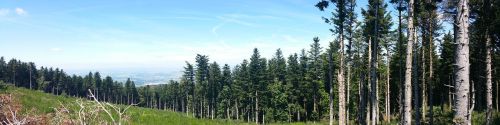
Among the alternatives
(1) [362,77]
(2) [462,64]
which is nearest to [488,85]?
(2) [462,64]

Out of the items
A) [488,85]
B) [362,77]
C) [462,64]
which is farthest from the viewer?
[362,77]

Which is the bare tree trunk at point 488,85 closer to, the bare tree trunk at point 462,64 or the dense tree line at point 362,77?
the dense tree line at point 362,77

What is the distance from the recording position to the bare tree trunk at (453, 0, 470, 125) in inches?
250

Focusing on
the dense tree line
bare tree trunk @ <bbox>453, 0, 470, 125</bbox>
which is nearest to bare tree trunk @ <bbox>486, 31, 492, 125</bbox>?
the dense tree line

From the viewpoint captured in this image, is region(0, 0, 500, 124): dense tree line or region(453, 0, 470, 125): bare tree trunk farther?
region(0, 0, 500, 124): dense tree line

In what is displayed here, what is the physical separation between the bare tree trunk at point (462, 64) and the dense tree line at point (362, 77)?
0.04ft

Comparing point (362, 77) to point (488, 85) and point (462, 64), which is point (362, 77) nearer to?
point (488, 85)

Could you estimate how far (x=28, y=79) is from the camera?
12381 cm

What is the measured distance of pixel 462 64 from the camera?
6.36 metres

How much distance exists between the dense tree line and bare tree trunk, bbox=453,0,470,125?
14 mm

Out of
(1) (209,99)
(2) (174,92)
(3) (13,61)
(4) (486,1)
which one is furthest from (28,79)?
(4) (486,1)

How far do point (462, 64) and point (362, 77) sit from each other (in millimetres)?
35041

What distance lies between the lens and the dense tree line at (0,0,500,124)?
17.4 m

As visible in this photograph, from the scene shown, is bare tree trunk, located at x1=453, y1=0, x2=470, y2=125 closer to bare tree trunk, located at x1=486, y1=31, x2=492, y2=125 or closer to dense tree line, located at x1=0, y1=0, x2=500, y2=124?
dense tree line, located at x1=0, y1=0, x2=500, y2=124
